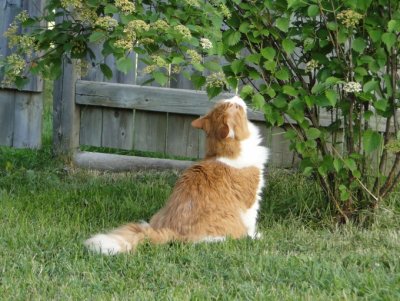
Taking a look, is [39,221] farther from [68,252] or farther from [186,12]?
[186,12]

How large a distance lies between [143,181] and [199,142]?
0.81 m

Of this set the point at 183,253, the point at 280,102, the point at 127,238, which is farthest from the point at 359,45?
the point at 127,238

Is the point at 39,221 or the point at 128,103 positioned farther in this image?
the point at 128,103

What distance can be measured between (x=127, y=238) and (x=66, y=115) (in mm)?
3373

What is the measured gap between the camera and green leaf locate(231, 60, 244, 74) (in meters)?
5.17

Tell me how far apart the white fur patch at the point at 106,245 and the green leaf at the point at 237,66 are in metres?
1.48

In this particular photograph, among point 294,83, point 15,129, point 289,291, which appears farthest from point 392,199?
point 15,129

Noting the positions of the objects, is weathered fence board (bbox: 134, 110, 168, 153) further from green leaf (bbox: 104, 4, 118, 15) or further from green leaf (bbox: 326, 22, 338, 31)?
green leaf (bbox: 104, 4, 118, 15)

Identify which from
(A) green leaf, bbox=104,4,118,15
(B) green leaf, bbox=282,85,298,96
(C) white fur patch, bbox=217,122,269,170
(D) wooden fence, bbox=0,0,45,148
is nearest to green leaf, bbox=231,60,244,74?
(B) green leaf, bbox=282,85,298,96

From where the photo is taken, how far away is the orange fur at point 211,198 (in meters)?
4.77

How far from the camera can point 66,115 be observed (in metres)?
7.73

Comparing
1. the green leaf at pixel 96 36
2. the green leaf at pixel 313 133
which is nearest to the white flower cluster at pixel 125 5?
the green leaf at pixel 96 36

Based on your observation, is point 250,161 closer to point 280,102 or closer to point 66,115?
point 280,102

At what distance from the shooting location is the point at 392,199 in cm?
582
